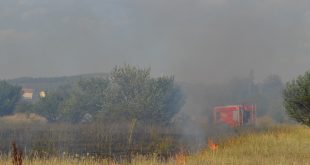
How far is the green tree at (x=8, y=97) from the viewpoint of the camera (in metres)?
74.0

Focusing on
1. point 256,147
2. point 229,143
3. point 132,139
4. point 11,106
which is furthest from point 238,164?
point 11,106

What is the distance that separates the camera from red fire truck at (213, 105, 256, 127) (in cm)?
5515

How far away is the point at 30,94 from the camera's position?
147 m

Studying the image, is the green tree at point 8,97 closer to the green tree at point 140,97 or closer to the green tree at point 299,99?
the green tree at point 140,97

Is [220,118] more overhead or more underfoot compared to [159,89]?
more underfoot

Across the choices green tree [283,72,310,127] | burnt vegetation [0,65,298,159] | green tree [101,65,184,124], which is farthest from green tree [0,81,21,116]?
green tree [283,72,310,127]

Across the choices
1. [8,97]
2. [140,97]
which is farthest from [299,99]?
[8,97]

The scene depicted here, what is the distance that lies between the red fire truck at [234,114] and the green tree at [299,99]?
22758 millimetres

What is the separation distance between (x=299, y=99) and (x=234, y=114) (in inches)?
1005

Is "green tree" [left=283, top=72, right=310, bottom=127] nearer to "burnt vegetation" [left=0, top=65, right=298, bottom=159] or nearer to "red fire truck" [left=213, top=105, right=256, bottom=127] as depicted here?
"burnt vegetation" [left=0, top=65, right=298, bottom=159]

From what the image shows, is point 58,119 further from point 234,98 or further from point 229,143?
point 229,143

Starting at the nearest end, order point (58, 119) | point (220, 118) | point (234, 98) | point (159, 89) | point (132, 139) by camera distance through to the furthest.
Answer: point (132, 139) < point (220, 118) < point (159, 89) < point (58, 119) < point (234, 98)

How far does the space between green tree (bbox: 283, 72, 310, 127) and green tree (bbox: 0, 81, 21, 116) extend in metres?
52.2

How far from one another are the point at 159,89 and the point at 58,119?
635 inches
